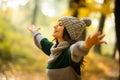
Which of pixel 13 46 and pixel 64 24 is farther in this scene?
pixel 13 46

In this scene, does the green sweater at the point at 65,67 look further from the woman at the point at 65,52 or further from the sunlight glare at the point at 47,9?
the sunlight glare at the point at 47,9

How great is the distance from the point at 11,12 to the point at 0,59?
2.76 m

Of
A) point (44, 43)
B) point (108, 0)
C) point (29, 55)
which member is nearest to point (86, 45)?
point (44, 43)

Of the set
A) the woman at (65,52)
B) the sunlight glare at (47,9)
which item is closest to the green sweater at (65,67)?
the woman at (65,52)

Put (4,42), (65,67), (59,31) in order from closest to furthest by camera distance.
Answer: (65,67), (59,31), (4,42)

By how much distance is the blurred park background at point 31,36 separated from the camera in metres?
7.48

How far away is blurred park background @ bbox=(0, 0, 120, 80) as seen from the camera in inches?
295

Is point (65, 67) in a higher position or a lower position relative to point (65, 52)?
lower

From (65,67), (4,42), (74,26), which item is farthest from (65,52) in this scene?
(4,42)

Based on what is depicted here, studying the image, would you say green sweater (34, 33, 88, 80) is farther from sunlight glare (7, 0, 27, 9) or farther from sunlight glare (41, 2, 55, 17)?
sunlight glare (41, 2, 55, 17)

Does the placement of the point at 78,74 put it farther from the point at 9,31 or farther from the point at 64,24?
the point at 9,31

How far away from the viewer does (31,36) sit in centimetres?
1064

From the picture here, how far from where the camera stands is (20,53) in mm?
8648

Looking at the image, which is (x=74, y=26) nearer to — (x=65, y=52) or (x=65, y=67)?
(x=65, y=52)
